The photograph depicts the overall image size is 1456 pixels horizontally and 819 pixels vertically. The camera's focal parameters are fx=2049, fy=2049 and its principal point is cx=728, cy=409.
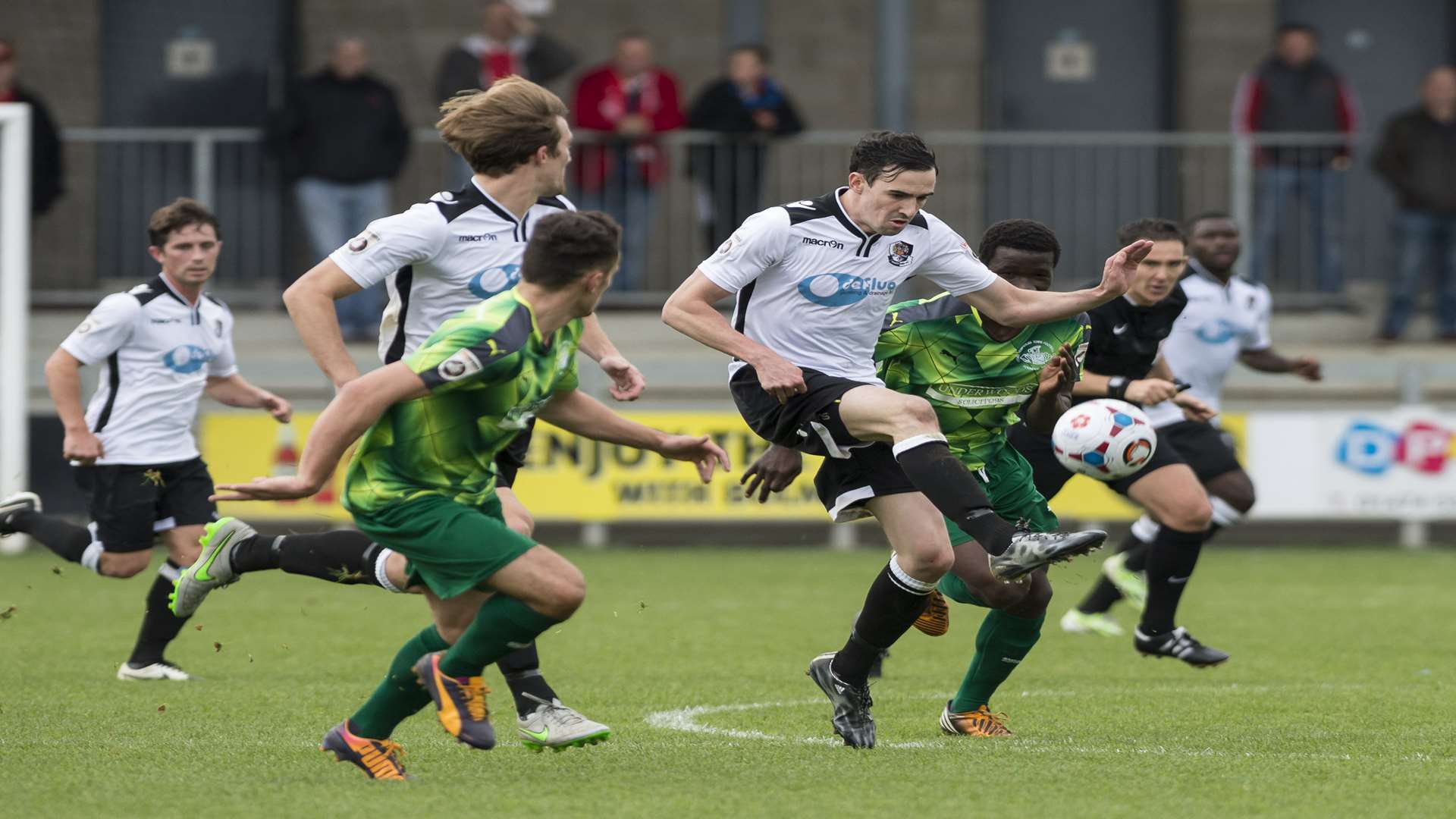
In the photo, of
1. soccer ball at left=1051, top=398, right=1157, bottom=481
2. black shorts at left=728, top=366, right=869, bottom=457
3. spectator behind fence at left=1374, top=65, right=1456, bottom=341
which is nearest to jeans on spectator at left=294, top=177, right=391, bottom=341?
spectator behind fence at left=1374, top=65, right=1456, bottom=341

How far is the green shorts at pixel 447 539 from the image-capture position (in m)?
5.17

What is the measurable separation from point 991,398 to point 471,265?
1754 millimetres

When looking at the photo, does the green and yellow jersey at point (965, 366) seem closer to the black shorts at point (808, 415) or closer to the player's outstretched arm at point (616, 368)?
the black shorts at point (808, 415)

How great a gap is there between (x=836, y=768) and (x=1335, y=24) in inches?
536

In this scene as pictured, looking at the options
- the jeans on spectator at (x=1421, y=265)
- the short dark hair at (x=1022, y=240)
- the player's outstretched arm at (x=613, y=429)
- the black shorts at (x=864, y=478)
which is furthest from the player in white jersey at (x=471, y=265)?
the jeans on spectator at (x=1421, y=265)

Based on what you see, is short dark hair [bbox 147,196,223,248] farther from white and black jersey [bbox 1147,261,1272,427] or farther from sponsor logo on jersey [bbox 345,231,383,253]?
white and black jersey [bbox 1147,261,1272,427]

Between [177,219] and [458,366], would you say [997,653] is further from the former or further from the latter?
[177,219]

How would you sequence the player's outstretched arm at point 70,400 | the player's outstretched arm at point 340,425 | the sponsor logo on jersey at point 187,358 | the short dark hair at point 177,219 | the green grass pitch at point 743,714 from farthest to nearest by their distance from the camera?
the sponsor logo on jersey at point 187,358, the short dark hair at point 177,219, the player's outstretched arm at point 70,400, the green grass pitch at point 743,714, the player's outstretched arm at point 340,425

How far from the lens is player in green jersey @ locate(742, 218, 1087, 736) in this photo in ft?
21.0

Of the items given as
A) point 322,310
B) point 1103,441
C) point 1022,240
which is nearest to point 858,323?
point 1022,240

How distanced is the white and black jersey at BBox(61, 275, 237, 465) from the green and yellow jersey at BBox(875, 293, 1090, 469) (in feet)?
9.80

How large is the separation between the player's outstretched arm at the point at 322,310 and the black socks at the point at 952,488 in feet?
5.27

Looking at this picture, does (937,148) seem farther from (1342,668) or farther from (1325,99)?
(1342,668)

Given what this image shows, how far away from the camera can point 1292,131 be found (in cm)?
1545
